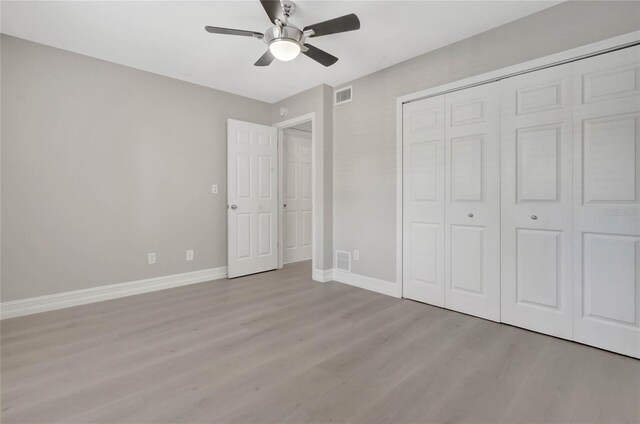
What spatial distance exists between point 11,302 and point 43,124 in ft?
Result: 5.51

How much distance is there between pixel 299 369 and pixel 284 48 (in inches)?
90.2

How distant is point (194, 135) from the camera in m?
3.99

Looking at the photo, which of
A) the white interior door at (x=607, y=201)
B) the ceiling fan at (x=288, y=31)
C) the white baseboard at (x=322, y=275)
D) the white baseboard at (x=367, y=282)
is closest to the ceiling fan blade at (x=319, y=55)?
the ceiling fan at (x=288, y=31)

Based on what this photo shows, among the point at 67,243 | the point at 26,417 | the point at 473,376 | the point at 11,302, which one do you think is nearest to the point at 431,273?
the point at 473,376

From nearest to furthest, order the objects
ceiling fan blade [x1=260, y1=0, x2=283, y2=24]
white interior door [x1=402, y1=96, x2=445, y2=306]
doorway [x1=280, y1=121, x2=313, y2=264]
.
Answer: ceiling fan blade [x1=260, y1=0, x2=283, y2=24], white interior door [x1=402, y1=96, x2=445, y2=306], doorway [x1=280, y1=121, x2=313, y2=264]

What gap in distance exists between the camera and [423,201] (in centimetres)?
318

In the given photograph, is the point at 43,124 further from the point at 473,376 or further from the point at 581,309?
the point at 581,309

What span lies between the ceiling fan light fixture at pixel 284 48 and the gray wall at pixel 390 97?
4.73ft

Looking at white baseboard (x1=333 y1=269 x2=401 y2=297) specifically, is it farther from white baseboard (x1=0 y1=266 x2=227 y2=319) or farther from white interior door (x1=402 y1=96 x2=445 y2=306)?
white baseboard (x1=0 y1=266 x2=227 y2=319)

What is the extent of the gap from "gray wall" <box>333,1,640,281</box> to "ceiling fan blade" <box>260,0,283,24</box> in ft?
5.41

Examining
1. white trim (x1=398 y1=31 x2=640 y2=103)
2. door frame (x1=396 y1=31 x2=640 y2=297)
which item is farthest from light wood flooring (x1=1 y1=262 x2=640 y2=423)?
white trim (x1=398 y1=31 x2=640 y2=103)

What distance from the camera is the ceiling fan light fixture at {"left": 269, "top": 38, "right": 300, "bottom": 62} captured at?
2340 mm

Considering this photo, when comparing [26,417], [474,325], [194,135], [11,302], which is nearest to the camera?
[26,417]

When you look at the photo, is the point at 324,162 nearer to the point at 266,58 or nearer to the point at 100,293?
the point at 266,58
